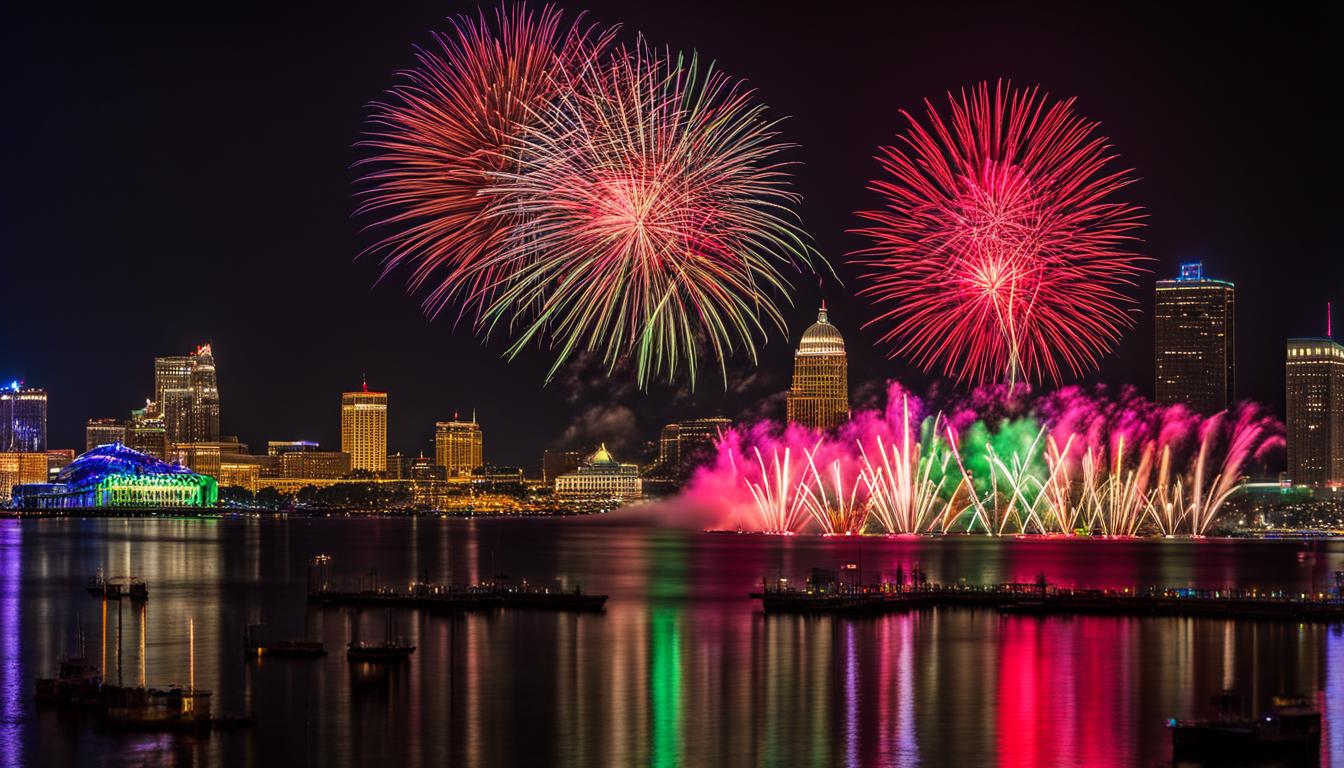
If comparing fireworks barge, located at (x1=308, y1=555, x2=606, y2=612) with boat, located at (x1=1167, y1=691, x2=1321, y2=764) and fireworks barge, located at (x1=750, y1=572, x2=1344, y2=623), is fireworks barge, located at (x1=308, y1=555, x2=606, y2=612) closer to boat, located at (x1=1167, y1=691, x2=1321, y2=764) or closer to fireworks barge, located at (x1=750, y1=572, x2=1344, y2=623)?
fireworks barge, located at (x1=750, y1=572, x2=1344, y2=623)

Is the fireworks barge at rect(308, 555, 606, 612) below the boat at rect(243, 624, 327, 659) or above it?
below

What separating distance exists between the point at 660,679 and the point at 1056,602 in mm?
25812

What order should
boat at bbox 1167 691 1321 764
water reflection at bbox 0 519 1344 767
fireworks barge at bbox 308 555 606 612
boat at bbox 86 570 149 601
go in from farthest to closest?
boat at bbox 86 570 149 601 < fireworks barge at bbox 308 555 606 612 < water reflection at bbox 0 519 1344 767 < boat at bbox 1167 691 1321 764

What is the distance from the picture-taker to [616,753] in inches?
1559

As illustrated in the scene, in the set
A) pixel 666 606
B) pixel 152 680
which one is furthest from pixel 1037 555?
pixel 152 680

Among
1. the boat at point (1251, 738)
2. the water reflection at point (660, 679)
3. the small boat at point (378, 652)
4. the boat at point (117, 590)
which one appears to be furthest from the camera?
the boat at point (117, 590)

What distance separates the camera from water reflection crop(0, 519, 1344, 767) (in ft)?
132

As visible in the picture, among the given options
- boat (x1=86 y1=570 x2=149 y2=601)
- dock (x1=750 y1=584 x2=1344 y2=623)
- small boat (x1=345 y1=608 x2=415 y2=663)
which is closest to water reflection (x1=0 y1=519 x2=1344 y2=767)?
small boat (x1=345 y1=608 x2=415 y2=663)

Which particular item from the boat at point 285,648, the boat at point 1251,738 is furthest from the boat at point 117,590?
the boat at point 1251,738

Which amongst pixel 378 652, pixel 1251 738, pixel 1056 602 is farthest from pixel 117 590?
pixel 1251 738

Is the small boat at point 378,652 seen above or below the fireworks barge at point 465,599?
above

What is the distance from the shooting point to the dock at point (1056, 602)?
2687 inches

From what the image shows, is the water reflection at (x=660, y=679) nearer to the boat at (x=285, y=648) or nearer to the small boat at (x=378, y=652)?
the boat at (x=285, y=648)

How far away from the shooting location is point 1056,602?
71.4m
